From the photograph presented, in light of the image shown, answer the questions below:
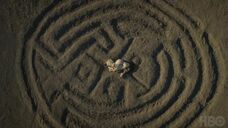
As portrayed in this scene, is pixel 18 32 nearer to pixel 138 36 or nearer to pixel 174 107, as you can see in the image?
pixel 138 36

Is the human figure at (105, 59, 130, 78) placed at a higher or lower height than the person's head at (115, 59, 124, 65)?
lower

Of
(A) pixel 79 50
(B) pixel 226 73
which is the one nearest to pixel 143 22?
(A) pixel 79 50

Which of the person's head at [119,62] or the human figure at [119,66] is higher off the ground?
the person's head at [119,62]

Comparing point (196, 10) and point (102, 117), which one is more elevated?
point (196, 10)

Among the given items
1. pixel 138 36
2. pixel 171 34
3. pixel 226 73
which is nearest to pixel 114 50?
pixel 138 36

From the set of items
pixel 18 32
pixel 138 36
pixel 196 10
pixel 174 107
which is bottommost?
pixel 174 107
